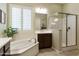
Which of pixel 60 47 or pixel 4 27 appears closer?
pixel 4 27

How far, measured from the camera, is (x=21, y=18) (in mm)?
2146

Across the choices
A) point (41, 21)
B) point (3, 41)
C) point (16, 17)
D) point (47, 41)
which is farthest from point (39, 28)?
point (3, 41)

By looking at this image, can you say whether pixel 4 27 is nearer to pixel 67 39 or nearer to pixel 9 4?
pixel 9 4

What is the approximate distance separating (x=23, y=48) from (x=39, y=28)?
398 millimetres

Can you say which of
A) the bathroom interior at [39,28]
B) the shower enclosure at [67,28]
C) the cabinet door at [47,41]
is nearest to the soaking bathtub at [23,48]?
the bathroom interior at [39,28]

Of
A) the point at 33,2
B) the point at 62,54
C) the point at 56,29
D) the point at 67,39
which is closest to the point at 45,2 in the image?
the point at 33,2

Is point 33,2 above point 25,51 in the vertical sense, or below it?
above

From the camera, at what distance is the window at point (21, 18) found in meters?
2.10

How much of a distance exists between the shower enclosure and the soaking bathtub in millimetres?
415

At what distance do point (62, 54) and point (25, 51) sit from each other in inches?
22.9

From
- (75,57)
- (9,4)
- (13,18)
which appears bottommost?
(75,57)

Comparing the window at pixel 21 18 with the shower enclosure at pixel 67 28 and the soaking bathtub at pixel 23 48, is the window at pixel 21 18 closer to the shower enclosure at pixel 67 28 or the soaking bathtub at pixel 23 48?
the soaking bathtub at pixel 23 48

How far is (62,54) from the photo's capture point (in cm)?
216

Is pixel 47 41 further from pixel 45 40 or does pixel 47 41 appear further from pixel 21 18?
pixel 21 18
